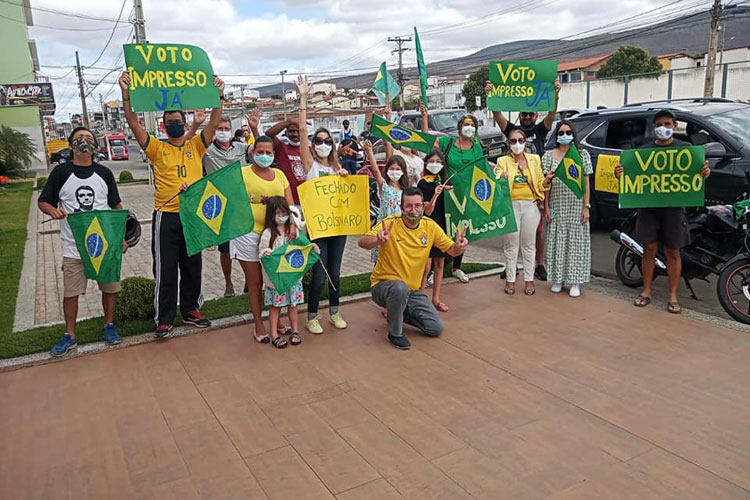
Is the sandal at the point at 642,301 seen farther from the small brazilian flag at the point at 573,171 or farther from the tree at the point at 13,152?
the tree at the point at 13,152

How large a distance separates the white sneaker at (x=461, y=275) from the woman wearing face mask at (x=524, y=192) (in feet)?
2.27

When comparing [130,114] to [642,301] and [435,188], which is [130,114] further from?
[642,301]

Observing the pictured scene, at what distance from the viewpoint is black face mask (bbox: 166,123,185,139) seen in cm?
560

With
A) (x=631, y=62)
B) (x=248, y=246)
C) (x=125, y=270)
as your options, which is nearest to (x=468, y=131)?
(x=248, y=246)

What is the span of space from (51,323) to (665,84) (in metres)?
29.7

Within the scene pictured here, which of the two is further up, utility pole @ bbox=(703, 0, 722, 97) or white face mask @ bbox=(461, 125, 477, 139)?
utility pole @ bbox=(703, 0, 722, 97)

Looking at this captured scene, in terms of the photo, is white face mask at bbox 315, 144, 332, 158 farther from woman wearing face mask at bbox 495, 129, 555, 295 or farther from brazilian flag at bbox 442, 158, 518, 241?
woman wearing face mask at bbox 495, 129, 555, 295

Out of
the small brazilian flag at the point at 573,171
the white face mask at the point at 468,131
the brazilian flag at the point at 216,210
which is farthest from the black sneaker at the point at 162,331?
the small brazilian flag at the point at 573,171

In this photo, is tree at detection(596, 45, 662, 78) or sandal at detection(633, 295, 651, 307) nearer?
sandal at detection(633, 295, 651, 307)

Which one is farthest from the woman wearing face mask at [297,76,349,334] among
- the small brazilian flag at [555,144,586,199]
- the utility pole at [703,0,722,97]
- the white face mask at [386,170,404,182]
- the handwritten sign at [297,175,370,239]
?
the utility pole at [703,0,722,97]

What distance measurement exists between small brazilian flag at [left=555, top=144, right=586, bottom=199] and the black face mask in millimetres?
3908

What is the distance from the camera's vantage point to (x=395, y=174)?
6.16m

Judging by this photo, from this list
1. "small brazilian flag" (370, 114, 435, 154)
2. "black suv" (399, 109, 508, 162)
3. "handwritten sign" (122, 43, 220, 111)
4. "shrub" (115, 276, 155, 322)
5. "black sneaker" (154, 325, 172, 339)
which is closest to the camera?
"handwritten sign" (122, 43, 220, 111)

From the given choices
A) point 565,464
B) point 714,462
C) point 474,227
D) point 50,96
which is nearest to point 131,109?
point 474,227
